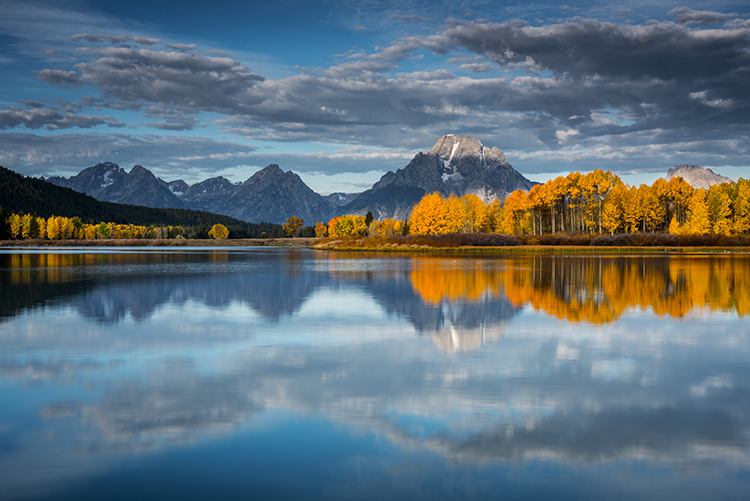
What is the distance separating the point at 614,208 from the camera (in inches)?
4419

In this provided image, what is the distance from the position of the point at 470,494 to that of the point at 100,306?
2079 cm

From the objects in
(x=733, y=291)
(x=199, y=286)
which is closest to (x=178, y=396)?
(x=199, y=286)

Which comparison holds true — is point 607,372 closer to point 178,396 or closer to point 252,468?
point 252,468

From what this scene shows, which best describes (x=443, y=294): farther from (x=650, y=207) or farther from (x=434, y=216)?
(x=650, y=207)

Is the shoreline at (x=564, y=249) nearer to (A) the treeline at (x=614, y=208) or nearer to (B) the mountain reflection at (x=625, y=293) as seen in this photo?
(A) the treeline at (x=614, y=208)

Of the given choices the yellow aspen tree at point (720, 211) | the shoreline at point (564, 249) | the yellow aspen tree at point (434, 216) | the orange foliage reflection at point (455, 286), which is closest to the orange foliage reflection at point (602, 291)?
the orange foliage reflection at point (455, 286)

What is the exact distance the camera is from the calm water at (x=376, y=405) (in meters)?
6.52

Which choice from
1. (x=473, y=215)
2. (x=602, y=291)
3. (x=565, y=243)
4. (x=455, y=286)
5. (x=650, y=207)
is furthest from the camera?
(x=473, y=215)

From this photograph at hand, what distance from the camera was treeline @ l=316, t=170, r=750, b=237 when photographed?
100600 mm

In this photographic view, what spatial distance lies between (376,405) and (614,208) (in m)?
116

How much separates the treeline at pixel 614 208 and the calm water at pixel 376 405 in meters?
96.9

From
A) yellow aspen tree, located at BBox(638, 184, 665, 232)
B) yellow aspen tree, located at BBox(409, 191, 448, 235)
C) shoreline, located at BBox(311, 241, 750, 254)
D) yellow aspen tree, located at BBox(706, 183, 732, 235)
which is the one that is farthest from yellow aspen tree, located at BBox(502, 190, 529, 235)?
yellow aspen tree, located at BBox(706, 183, 732, 235)

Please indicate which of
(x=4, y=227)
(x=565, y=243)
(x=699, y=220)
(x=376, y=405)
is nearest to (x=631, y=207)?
(x=699, y=220)

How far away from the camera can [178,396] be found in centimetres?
976
